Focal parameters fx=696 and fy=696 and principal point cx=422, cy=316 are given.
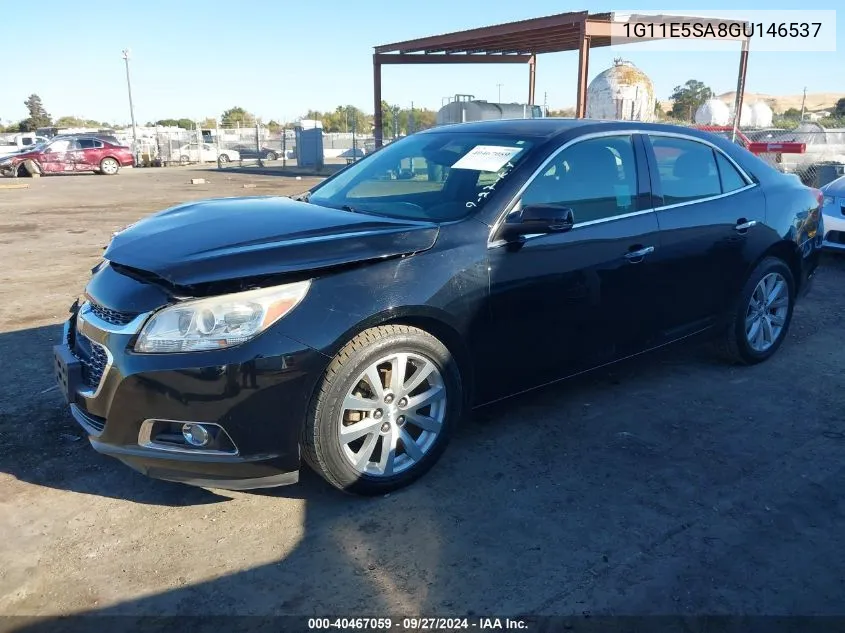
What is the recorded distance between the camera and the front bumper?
267 cm

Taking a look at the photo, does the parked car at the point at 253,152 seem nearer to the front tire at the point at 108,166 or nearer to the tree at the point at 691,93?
the front tire at the point at 108,166

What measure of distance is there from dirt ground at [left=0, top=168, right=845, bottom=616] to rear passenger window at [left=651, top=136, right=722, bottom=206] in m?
1.24

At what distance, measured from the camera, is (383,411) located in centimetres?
309

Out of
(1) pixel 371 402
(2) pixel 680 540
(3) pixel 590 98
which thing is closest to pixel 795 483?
(2) pixel 680 540

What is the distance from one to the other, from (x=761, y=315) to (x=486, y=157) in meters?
2.49

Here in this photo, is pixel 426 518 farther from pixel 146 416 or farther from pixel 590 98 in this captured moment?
pixel 590 98

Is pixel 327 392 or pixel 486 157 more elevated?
pixel 486 157

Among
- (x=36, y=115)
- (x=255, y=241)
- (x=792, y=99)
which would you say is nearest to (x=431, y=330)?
(x=255, y=241)

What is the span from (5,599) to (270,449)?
3.44ft

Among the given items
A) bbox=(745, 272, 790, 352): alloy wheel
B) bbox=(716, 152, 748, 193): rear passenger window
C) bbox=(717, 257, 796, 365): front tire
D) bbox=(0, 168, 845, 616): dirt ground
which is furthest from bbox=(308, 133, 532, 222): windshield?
bbox=(745, 272, 790, 352): alloy wheel

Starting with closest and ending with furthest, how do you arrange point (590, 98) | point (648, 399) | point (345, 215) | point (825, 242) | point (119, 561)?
point (119, 561) < point (345, 215) < point (648, 399) < point (825, 242) < point (590, 98)

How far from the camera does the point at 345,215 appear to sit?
3.54m

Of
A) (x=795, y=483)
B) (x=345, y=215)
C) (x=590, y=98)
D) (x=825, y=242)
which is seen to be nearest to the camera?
(x=795, y=483)

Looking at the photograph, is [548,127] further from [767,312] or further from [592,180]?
[767,312]
